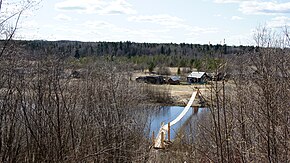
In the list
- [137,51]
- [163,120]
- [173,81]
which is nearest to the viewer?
[163,120]

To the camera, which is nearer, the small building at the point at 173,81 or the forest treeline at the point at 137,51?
the forest treeline at the point at 137,51

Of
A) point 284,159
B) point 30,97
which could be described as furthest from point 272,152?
point 30,97

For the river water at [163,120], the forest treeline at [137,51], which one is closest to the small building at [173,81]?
the forest treeline at [137,51]

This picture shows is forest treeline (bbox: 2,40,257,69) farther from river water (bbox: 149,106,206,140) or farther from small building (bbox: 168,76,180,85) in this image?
river water (bbox: 149,106,206,140)

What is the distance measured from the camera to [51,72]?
660 cm

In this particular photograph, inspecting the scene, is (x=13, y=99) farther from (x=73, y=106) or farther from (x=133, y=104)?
(x=133, y=104)

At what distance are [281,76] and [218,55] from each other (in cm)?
121

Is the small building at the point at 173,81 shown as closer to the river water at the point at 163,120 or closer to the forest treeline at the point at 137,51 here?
the forest treeline at the point at 137,51

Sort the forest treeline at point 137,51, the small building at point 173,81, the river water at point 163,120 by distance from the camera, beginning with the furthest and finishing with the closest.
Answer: the small building at point 173,81, the river water at point 163,120, the forest treeline at point 137,51

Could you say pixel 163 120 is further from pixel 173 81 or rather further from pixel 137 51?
pixel 137 51

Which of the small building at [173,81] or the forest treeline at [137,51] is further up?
the forest treeline at [137,51]

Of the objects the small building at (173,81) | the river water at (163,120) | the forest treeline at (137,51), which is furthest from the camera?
the small building at (173,81)

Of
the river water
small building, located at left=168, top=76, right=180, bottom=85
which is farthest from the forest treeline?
the river water

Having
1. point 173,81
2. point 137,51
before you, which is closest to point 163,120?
point 173,81
